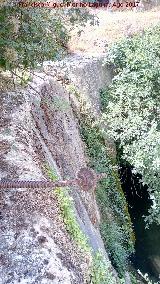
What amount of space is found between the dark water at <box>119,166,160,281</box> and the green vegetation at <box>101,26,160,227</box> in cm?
149

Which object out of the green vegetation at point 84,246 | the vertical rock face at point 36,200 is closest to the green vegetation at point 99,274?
the green vegetation at point 84,246

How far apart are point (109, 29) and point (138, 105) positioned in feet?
21.9

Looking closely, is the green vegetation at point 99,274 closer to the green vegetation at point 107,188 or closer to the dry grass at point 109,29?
the green vegetation at point 107,188

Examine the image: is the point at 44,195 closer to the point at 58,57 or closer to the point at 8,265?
the point at 8,265

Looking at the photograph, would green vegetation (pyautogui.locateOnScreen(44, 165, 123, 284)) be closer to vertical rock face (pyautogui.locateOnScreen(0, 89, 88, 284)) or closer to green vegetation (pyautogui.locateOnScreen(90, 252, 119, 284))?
green vegetation (pyautogui.locateOnScreen(90, 252, 119, 284))

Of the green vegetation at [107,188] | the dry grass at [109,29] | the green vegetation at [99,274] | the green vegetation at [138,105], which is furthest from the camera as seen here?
the dry grass at [109,29]

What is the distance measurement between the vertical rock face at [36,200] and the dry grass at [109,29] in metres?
6.82

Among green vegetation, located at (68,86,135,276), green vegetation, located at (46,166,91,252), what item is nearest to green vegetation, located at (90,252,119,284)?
green vegetation, located at (46,166,91,252)

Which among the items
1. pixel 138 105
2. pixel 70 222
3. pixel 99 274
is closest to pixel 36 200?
pixel 70 222

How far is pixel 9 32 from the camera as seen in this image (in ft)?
23.0

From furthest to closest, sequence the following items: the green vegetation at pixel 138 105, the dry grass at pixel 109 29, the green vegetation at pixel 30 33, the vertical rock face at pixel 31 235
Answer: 1. the dry grass at pixel 109 29
2. the green vegetation at pixel 138 105
3. the green vegetation at pixel 30 33
4. the vertical rock face at pixel 31 235

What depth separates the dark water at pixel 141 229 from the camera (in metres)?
14.5

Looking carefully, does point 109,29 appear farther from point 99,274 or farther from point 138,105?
point 99,274

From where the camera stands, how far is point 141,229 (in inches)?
634
